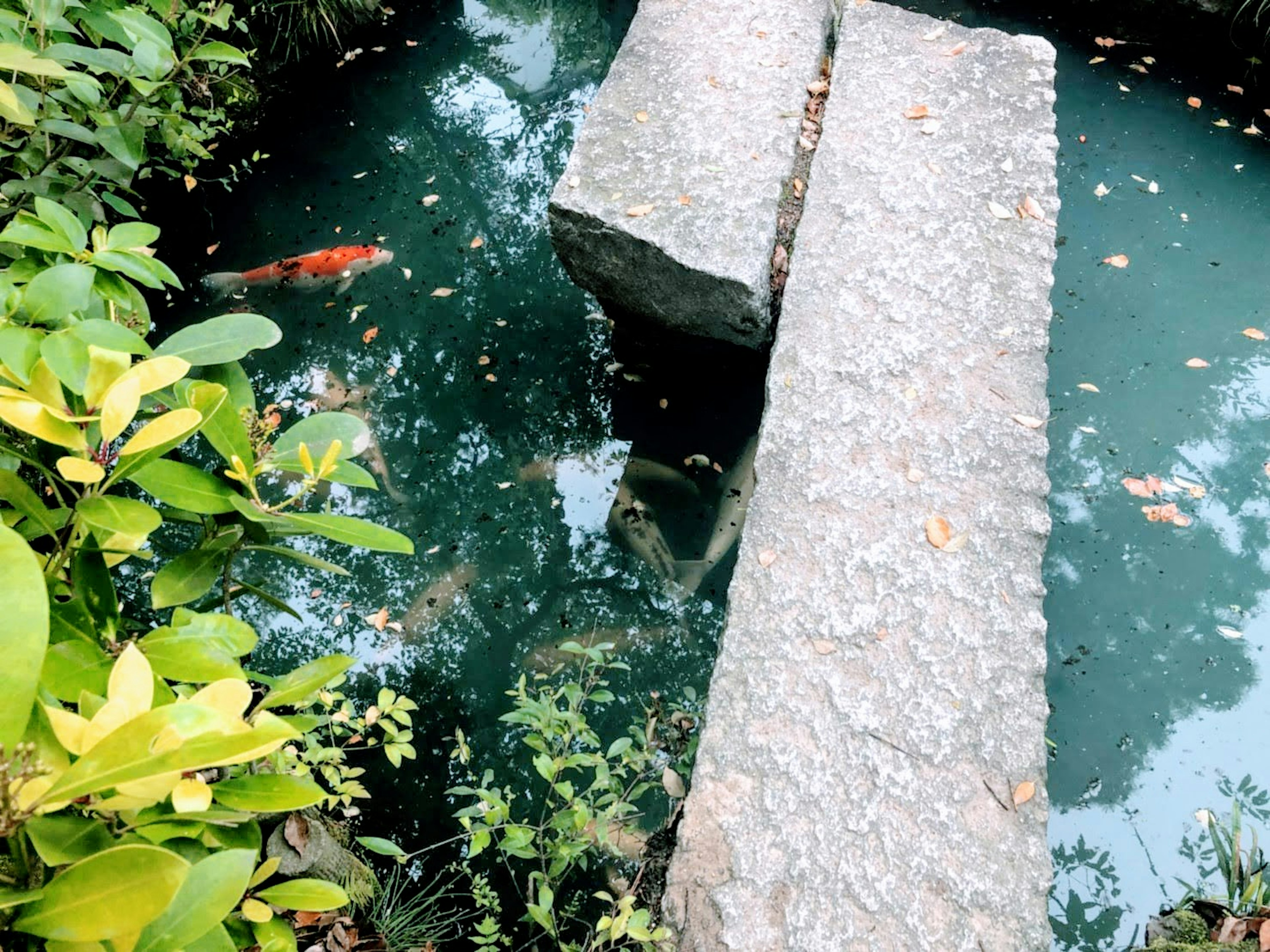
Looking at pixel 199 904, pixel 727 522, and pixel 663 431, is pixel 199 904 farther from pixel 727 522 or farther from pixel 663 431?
Result: pixel 663 431

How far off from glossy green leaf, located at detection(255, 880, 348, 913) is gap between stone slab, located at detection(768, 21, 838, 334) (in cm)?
210

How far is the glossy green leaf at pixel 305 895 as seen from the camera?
1253 mm

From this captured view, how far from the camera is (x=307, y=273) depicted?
12.6ft

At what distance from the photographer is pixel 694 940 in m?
1.80

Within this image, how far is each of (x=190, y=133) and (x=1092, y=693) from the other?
4.18m

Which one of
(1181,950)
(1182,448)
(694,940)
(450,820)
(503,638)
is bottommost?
(450,820)

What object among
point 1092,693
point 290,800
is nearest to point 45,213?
point 290,800

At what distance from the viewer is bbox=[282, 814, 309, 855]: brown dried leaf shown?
6.35ft

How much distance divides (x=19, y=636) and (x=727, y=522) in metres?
2.54

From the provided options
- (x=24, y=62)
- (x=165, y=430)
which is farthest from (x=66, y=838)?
(x=24, y=62)

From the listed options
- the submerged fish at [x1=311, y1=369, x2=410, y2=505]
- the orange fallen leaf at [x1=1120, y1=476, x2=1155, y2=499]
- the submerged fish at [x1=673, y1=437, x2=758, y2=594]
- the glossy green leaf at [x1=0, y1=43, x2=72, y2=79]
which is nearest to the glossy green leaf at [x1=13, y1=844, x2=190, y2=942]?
the glossy green leaf at [x1=0, y1=43, x2=72, y2=79]

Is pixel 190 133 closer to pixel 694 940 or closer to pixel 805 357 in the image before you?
pixel 805 357

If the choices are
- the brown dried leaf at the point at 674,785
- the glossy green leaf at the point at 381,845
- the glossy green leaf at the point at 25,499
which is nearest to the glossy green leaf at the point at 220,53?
the glossy green leaf at the point at 25,499

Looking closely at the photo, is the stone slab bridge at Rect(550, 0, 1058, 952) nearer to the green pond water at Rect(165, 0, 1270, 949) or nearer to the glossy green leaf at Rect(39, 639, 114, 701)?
the green pond water at Rect(165, 0, 1270, 949)
